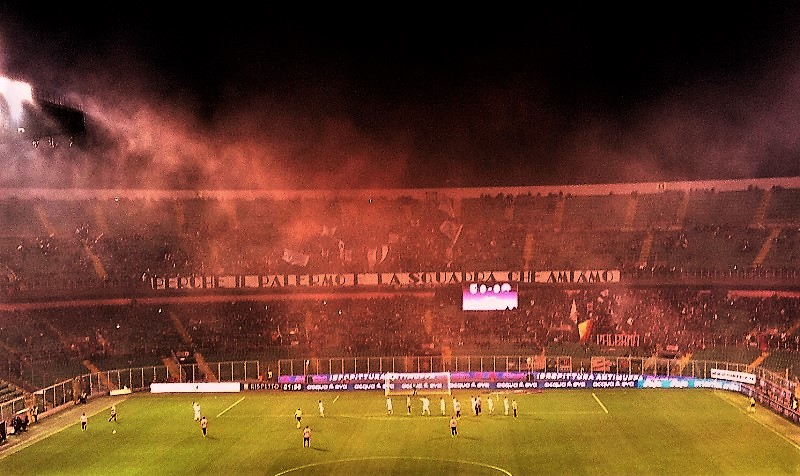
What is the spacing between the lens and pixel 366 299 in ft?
181

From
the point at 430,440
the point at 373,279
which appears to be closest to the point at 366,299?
the point at 373,279

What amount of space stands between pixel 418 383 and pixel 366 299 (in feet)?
40.7

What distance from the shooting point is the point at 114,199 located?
55.9 m

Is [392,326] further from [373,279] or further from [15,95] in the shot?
[15,95]

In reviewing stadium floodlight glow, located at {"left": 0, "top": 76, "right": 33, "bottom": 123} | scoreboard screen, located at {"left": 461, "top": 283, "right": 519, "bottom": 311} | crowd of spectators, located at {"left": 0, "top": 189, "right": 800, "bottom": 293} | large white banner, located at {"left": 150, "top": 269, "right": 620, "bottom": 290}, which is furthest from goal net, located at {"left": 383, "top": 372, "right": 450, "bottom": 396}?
stadium floodlight glow, located at {"left": 0, "top": 76, "right": 33, "bottom": 123}

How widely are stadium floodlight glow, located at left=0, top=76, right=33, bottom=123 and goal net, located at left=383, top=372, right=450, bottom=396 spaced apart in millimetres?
22120

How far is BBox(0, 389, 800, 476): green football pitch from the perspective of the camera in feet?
91.9

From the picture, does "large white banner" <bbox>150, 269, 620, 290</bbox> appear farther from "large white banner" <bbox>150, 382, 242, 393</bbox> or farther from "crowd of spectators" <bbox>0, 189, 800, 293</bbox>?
"large white banner" <bbox>150, 382, 242, 393</bbox>

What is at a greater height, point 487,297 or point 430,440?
point 487,297

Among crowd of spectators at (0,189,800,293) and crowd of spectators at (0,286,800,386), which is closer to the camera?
crowd of spectators at (0,286,800,386)

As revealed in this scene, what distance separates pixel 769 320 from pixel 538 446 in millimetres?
24303

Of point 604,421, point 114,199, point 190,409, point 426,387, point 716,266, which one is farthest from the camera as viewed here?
point 114,199

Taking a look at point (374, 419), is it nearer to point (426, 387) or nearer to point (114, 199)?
point (426, 387)

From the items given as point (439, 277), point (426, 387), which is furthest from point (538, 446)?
point (439, 277)
